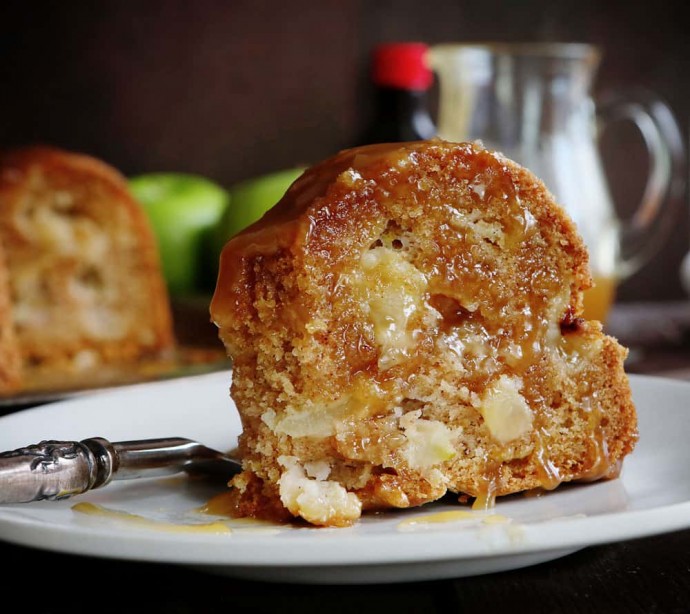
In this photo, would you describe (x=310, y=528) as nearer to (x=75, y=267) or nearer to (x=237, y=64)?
(x=75, y=267)

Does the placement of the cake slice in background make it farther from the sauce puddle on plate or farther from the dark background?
the sauce puddle on plate

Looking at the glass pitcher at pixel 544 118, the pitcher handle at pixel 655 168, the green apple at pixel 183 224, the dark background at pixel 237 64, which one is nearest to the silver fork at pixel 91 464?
the glass pitcher at pixel 544 118

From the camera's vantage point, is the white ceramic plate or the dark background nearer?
the white ceramic plate

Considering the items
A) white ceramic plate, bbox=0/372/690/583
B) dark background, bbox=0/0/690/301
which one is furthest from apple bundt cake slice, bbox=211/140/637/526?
dark background, bbox=0/0/690/301

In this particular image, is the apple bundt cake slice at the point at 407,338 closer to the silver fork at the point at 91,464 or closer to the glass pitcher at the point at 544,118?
the silver fork at the point at 91,464

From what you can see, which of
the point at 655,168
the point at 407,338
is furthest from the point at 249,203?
the point at 407,338

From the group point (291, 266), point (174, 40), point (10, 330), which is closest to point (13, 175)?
point (10, 330)
